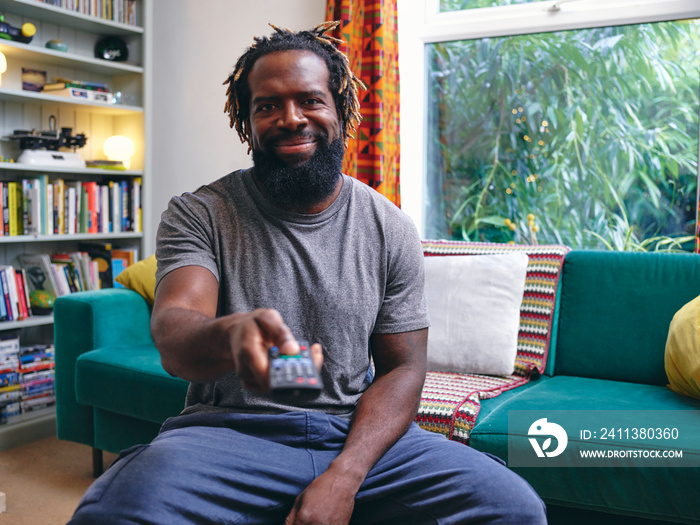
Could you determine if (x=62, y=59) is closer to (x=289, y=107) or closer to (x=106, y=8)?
(x=106, y=8)

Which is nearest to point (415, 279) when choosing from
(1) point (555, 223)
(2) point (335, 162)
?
(2) point (335, 162)

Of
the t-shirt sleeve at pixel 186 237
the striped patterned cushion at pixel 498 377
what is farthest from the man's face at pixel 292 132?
the striped patterned cushion at pixel 498 377

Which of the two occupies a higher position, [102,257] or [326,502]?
[102,257]

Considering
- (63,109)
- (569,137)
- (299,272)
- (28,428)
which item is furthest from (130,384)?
(569,137)

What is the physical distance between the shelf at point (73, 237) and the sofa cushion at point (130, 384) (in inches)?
34.2

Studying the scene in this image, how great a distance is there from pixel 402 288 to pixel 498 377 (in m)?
0.88

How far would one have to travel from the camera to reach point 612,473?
149 cm

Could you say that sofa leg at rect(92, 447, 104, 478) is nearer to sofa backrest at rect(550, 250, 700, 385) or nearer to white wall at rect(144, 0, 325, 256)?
white wall at rect(144, 0, 325, 256)

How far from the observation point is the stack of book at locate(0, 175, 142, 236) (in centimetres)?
296

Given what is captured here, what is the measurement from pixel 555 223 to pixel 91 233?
2137 millimetres

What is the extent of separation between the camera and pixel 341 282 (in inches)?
49.1

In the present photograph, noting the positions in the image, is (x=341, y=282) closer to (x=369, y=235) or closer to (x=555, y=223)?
(x=369, y=235)

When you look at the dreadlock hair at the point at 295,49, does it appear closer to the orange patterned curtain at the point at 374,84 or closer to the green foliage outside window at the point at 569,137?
the orange patterned curtain at the point at 374,84

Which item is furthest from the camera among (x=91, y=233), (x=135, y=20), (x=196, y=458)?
(x=135, y=20)
